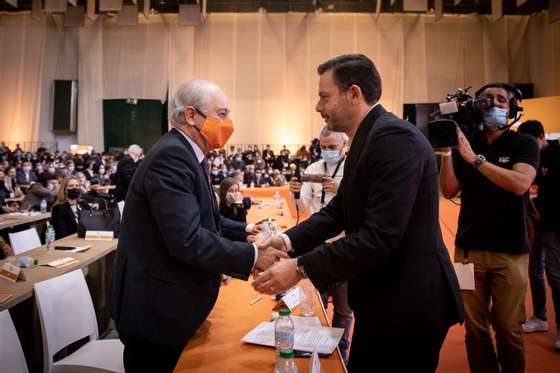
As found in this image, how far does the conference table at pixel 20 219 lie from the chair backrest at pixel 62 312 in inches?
147

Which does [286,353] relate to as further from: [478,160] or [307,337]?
[478,160]

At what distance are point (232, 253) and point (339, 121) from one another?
0.62 meters

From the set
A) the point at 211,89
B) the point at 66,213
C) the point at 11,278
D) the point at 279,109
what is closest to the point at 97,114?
the point at 279,109

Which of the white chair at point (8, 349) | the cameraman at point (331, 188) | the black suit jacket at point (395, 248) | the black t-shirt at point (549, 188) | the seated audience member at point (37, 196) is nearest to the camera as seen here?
the black suit jacket at point (395, 248)

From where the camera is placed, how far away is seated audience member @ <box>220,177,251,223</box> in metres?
4.38

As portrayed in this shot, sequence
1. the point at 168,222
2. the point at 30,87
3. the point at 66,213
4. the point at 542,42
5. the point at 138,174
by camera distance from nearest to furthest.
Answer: the point at 168,222
the point at 138,174
the point at 66,213
the point at 542,42
the point at 30,87

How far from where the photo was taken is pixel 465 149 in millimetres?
2332

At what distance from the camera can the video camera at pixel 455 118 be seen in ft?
7.44

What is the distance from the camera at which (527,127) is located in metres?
3.54

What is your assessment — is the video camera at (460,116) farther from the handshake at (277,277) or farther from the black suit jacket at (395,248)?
the handshake at (277,277)

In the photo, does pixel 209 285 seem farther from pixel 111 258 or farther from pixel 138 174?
pixel 111 258

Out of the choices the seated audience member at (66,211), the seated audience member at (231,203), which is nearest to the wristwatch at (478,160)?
the seated audience member at (231,203)

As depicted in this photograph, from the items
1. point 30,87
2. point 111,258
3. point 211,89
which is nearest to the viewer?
point 211,89

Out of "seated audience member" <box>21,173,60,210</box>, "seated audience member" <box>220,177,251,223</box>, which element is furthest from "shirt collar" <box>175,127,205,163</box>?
"seated audience member" <box>21,173,60,210</box>
